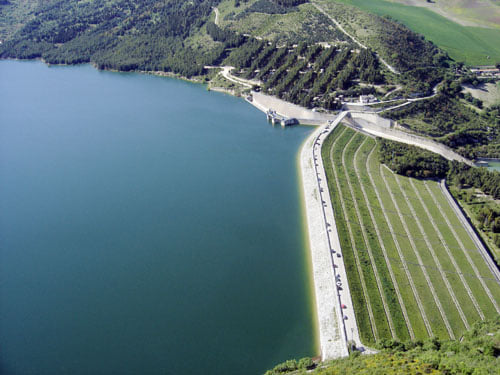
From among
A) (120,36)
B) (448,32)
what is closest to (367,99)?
(448,32)

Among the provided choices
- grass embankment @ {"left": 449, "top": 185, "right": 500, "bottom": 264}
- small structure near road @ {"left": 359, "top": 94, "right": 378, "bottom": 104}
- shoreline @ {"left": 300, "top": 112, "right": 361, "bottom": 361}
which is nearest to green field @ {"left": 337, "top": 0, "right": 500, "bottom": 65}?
small structure near road @ {"left": 359, "top": 94, "right": 378, "bottom": 104}

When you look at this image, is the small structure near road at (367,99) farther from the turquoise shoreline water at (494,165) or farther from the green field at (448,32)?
the green field at (448,32)

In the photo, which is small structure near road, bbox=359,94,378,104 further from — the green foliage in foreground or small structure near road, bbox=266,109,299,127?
the green foliage in foreground

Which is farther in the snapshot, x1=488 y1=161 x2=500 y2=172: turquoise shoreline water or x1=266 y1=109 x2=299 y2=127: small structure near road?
x1=266 y1=109 x2=299 y2=127: small structure near road

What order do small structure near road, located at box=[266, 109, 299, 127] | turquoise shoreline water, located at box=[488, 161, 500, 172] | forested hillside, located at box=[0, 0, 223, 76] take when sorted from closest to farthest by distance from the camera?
turquoise shoreline water, located at box=[488, 161, 500, 172], small structure near road, located at box=[266, 109, 299, 127], forested hillside, located at box=[0, 0, 223, 76]

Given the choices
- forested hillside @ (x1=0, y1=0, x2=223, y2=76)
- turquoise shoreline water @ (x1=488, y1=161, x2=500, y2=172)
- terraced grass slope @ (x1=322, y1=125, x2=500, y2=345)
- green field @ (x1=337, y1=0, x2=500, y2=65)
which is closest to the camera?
terraced grass slope @ (x1=322, y1=125, x2=500, y2=345)

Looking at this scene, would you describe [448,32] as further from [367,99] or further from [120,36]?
[120,36]

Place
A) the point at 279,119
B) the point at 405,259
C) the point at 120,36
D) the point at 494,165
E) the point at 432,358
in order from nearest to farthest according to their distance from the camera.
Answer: the point at 432,358 < the point at 405,259 < the point at 494,165 < the point at 279,119 < the point at 120,36

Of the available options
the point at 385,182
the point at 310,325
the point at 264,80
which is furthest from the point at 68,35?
the point at 310,325
